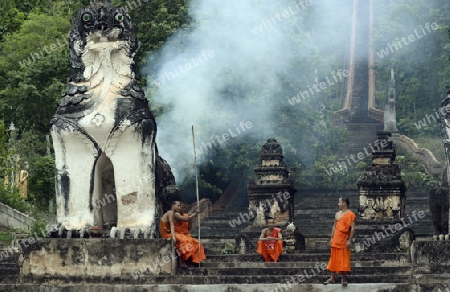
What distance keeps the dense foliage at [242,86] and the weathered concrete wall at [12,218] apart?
106 centimetres

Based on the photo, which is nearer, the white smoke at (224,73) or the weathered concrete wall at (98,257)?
the weathered concrete wall at (98,257)

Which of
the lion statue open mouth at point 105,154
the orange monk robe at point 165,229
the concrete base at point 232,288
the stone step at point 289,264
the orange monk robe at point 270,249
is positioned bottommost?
the concrete base at point 232,288

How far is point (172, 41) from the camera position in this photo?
36375mm

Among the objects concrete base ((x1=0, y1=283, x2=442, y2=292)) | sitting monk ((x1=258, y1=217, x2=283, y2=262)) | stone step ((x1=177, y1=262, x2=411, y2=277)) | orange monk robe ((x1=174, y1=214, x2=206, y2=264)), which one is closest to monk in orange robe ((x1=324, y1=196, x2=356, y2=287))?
concrete base ((x1=0, y1=283, x2=442, y2=292))

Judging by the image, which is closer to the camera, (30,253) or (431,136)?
(30,253)

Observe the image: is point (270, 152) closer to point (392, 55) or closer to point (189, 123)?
point (189, 123)

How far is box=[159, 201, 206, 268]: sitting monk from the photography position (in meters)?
19.6

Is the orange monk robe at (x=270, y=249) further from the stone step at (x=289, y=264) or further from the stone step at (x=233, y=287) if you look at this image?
the stone step at (x=233, y=287)

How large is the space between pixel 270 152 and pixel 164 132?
18.4 feet

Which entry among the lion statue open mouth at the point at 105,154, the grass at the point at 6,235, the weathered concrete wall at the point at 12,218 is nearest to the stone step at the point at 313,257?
the lion statue open mouth at the point at 105,154

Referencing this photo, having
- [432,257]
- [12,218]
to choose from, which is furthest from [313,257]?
[12,218]

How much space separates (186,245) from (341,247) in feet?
8.26

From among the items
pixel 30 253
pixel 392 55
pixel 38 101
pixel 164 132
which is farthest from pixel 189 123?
pixel 392 55

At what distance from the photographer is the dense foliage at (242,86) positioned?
3647 centimetres
